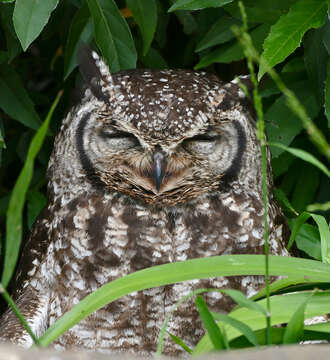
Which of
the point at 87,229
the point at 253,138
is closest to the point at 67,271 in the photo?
the point at 87,229

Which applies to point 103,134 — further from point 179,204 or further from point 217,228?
point 217,228

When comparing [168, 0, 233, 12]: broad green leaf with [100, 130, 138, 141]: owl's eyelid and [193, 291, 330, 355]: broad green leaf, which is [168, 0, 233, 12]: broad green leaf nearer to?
[100, 130, 138, 141]: owl's eyelid

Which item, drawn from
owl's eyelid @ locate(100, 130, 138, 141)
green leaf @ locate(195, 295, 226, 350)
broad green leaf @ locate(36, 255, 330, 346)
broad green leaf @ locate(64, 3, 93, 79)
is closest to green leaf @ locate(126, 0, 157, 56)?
broad green leaf @ locate(64, 3, 93, 79)

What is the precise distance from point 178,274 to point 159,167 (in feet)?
1.47

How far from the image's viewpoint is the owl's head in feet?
5.91

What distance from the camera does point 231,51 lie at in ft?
7.64

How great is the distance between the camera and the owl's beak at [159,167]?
178cm

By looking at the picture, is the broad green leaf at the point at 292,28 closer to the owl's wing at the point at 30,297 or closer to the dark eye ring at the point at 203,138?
the dark eye ring at the point at 203,138

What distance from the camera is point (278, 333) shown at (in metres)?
1.41

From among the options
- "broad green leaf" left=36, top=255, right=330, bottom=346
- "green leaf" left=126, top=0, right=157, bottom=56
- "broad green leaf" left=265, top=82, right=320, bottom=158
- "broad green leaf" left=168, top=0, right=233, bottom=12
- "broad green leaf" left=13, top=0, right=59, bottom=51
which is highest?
"green leaf" left=126, top=0, right=157, bottom=56

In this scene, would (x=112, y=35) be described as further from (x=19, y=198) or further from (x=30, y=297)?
(x=19, y=198)

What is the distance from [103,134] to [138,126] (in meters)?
0.13

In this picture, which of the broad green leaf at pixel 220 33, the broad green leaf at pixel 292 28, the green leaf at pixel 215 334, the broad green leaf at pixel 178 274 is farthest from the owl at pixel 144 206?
the green leaf at pixel 215 334

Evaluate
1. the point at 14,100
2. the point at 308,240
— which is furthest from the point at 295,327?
the point at 14,100
